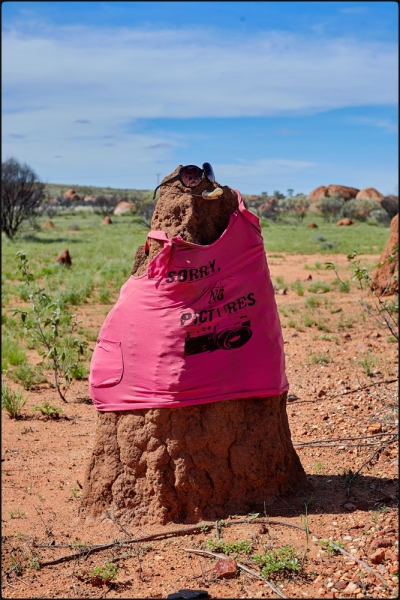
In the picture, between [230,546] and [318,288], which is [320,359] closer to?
[230,546]

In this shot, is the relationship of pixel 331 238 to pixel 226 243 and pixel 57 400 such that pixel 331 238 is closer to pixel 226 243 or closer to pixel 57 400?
pixel 57 400

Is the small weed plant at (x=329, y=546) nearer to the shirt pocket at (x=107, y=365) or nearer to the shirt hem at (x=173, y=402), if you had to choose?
the shirt hem at (x=173, y=402)

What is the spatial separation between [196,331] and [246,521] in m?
1.02

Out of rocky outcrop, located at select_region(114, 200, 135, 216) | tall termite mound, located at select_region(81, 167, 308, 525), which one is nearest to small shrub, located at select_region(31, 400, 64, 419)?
tall termite mound, located at select_region(81, 167, 308, 525)

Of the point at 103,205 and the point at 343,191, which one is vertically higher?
the point at 343,191

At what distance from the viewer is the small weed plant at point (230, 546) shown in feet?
11.2

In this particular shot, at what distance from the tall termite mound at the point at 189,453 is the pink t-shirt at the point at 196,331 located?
0.08 metres

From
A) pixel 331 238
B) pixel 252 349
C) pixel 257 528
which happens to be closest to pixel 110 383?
pixel 252 349

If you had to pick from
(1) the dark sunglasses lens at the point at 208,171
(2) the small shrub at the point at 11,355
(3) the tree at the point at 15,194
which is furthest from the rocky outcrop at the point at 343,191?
(1) the dark sunglasses lens at the point at 208,171

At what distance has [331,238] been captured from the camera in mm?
24078

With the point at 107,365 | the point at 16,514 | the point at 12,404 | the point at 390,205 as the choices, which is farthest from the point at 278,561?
the point at 390,205

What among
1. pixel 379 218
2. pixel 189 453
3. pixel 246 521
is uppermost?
pixel 379 218

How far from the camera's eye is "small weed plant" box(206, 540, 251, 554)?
11.2 ft

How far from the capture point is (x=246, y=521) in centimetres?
368
